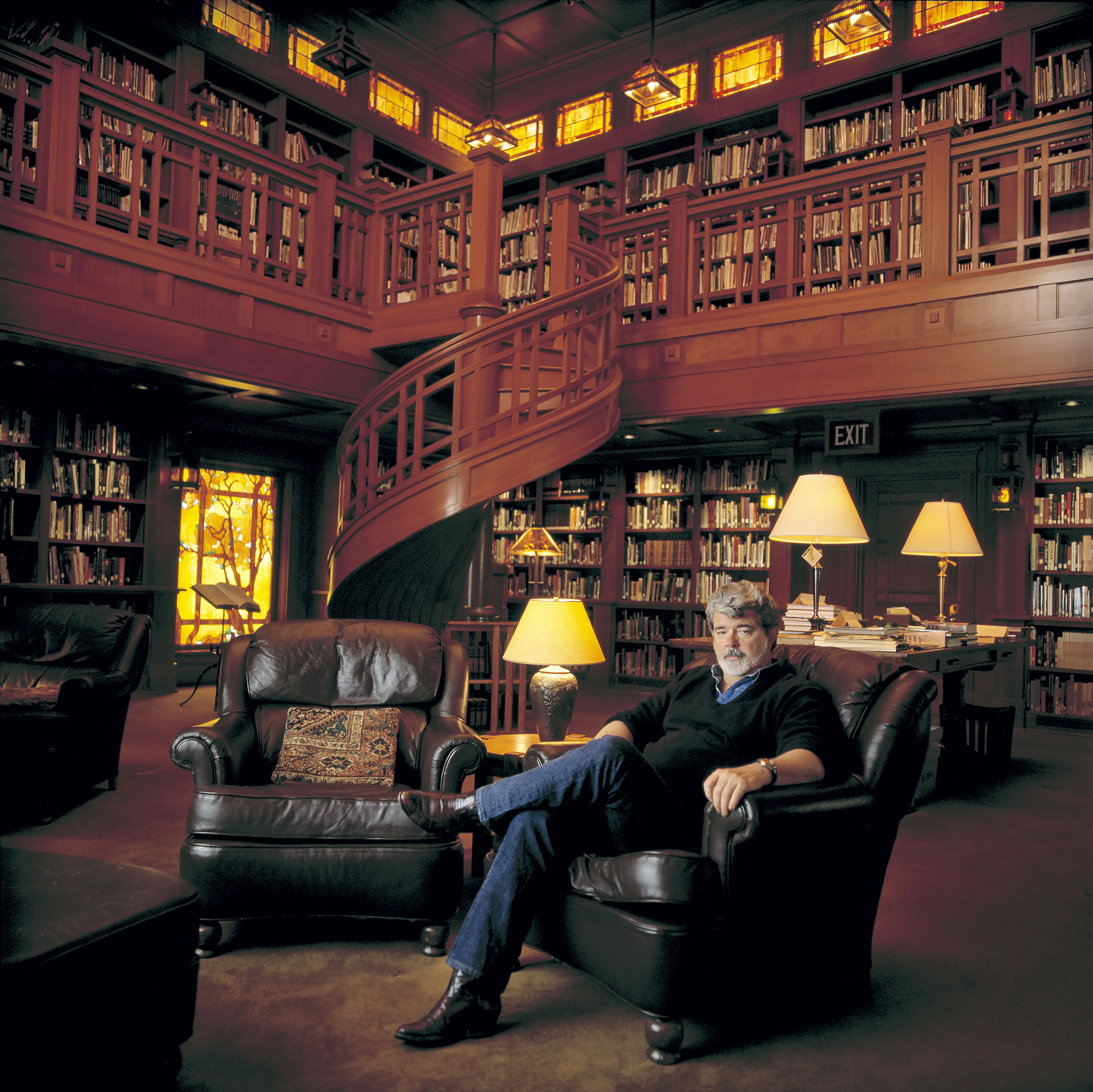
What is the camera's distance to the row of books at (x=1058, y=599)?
21.0 ft

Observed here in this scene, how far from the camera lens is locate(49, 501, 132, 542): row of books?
6863 mm

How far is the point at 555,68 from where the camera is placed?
9.09m

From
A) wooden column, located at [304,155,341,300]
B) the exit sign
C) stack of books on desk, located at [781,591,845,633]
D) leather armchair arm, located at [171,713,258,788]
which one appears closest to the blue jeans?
leather armchair arm, located at [171,713,258,788]

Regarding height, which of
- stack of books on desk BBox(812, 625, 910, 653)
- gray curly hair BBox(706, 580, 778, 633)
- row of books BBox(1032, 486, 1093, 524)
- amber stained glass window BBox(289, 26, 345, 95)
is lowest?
stack of books on desk BBox(812, 625, 910, 653)

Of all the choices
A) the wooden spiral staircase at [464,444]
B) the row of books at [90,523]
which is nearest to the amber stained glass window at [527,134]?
the wooden spiral staircase at [464,444]

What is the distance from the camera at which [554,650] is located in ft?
9.71

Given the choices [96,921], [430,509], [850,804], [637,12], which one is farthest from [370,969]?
[637,12]

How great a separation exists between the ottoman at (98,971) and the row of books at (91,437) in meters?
5.76

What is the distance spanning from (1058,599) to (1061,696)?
0.71 meters

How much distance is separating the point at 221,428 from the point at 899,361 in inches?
224

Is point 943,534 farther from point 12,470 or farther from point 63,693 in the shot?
point 12,470

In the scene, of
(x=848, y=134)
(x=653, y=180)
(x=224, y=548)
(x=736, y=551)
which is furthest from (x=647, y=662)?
(x=848, y=134)

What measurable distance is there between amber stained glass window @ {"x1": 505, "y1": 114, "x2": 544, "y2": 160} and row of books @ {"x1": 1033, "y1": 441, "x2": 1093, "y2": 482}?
5779 millimetres

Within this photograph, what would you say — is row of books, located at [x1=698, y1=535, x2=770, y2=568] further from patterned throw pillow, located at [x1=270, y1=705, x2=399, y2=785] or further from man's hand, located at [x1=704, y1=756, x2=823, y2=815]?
man's hand, located at [x1=704, y1=756, x2=823, y2=815]
